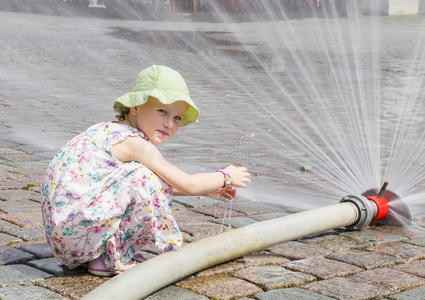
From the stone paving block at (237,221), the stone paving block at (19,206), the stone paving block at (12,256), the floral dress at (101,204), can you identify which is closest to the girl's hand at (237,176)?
the floral dress at (101,204)

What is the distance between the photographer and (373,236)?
13.2 feet

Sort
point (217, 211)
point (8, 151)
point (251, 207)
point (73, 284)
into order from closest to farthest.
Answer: point (73, 284) < point (217, 211) < point (251, 207) < point (8, 151)

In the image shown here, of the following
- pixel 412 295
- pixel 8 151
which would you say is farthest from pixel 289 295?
pixel 8 151

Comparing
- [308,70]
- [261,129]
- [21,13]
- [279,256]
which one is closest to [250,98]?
[261,129]

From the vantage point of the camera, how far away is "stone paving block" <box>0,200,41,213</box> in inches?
166

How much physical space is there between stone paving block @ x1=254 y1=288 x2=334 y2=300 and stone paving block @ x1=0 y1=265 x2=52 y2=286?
88cm

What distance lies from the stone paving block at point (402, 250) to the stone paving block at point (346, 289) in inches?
21.5

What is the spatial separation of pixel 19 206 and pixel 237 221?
1220 millimetres

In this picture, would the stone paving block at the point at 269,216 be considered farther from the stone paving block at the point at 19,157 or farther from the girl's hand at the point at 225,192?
the stone paving block at the point at 19,157

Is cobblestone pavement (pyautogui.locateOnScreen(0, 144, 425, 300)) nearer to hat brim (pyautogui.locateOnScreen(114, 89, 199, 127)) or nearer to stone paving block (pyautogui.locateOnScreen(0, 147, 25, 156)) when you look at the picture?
hat brim (pyautogui.locateOnScreen(114, 89, 199, 127))

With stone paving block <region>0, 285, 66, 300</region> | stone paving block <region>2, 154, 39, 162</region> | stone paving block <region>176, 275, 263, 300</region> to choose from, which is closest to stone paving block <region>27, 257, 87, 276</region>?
stone paving block <region>0, 285, 66, 300</region>

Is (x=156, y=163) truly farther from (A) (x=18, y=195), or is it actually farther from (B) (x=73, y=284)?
(A) (x=18, y=195)

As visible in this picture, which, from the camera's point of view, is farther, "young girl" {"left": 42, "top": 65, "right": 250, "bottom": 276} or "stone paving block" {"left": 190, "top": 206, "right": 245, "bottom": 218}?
"stone paving block" {"left": 190, "top": 206, "right": 245, "bottom": 218}

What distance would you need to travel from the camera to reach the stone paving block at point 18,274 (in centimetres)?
302
